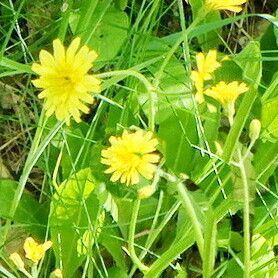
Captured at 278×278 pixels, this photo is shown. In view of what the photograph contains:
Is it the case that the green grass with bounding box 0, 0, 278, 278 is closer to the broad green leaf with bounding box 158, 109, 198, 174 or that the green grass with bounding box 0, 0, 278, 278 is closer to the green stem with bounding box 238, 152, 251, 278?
the broad green leaf with bounding box 158, 109, 198, 174

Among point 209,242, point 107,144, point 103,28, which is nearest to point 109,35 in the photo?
point 103,28

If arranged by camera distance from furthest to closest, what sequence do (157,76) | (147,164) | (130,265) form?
(130,265) < (157,76) < (147,164)

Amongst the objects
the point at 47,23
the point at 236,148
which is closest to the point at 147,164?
the point at 236,148

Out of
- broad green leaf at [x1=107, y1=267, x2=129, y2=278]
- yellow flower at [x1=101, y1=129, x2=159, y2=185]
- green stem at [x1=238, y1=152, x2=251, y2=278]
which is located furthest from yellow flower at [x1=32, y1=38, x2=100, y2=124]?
broad green leaf at [x1=107, y1=267, x2=129, y2=278]

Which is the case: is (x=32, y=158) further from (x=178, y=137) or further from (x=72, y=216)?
(x=178, y=137)

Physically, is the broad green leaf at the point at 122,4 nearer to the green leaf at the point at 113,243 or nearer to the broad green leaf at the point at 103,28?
the broad green leaf at the point at 103,28

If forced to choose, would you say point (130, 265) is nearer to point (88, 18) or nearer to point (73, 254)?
point (73, 254)

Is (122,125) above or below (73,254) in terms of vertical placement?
above
